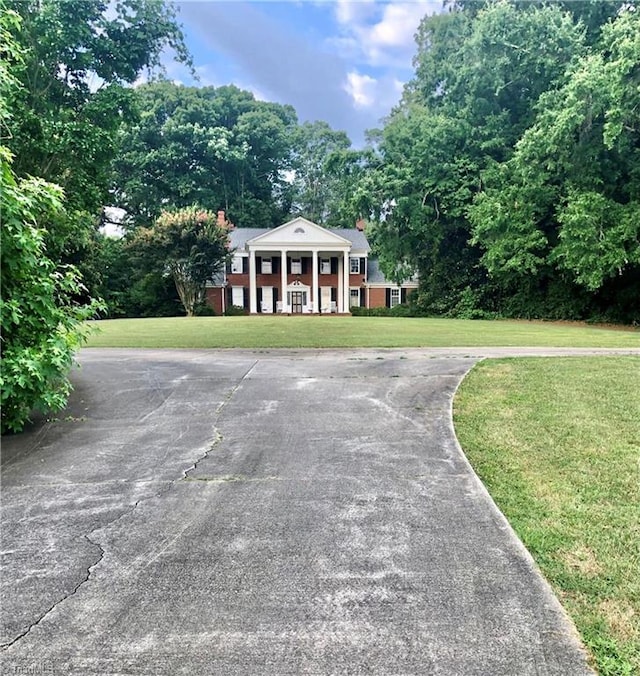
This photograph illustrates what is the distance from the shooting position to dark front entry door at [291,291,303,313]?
37406 millimetres

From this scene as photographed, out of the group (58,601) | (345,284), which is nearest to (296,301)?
(345,284)

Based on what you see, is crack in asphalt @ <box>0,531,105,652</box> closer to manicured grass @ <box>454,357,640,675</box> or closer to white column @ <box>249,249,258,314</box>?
manicured grass @ <box>454,357,640,675</box>

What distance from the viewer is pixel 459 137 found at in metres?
28.1

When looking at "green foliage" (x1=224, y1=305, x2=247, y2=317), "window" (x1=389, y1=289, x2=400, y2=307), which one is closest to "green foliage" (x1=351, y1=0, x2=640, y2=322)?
"window" (x1=389, y1=289, x2=400, y2=307)

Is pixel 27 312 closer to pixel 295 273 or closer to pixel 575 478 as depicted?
pixel 575 478

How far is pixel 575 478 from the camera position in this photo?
13.3 feet

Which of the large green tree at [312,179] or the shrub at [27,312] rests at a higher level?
the large green tree at [312,179]

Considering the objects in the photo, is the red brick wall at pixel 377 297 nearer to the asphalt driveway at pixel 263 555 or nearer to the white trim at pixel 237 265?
the white trim at pixel 237 265

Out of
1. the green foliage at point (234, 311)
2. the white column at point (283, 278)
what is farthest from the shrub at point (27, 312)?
the white column at point (283, 278)

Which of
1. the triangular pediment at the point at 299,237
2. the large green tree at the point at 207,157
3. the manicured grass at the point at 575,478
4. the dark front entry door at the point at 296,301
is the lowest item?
the manicured grass at the point at 575,478

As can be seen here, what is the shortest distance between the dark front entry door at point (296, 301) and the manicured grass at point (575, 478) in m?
29.7

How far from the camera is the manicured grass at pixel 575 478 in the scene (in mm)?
2404

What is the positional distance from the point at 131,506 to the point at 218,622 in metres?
1.54

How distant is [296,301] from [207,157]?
702 inches
